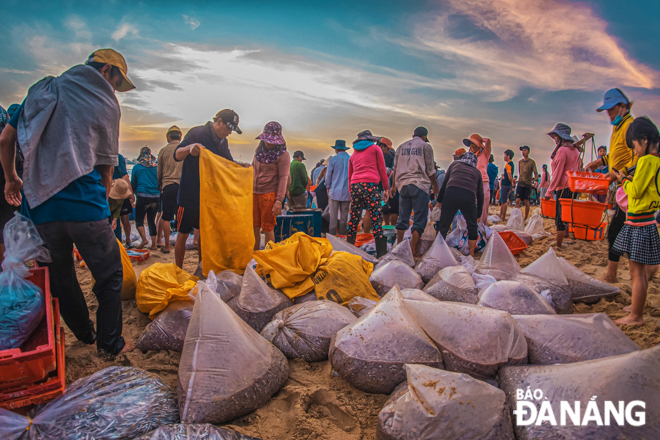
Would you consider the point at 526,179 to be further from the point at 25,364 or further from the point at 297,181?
the point at 25,364

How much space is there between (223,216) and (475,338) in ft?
7.03

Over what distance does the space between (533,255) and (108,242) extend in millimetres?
4567

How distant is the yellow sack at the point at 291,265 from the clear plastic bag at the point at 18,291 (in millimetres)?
1239

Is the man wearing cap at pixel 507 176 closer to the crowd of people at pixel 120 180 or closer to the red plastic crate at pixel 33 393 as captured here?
the crowd of people at pixel 120 180

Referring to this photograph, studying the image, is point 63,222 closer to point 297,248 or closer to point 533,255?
point 297,248

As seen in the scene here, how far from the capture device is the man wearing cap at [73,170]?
1.55m

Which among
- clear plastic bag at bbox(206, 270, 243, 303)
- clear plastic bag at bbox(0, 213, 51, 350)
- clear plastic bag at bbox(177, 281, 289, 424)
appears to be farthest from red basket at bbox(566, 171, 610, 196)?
clear plastic bag at bbox(0, 213, 51, 350)

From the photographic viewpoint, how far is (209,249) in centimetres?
277

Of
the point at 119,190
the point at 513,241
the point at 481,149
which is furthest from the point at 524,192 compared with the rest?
the point at 119,190

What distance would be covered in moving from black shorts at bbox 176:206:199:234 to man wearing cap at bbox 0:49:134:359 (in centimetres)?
115

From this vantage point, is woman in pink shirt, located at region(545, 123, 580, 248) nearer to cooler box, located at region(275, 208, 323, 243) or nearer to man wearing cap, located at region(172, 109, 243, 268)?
cooler box, located at region(275, 208, 323, 243)

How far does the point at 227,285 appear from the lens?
2.37 meters

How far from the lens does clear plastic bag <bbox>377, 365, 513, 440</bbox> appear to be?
1029mm

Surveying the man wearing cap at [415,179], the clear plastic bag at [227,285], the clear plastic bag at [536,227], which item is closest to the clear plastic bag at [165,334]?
the clear plastic bag at [227,285]
